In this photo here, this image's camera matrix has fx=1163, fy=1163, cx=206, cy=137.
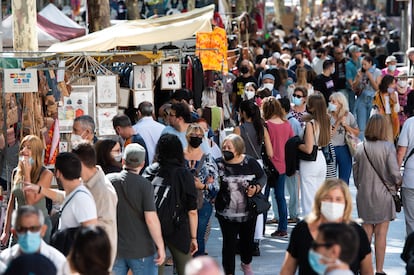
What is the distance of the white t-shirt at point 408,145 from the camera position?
418 inches

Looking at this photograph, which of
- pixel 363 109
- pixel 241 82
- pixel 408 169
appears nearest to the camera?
pixel 408 169

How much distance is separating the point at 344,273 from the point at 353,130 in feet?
23.7

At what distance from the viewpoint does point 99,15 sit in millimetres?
19453

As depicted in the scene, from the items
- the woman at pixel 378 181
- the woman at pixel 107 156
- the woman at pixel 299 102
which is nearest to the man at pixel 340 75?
the woman at pixel 299 102

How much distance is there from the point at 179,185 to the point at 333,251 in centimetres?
323

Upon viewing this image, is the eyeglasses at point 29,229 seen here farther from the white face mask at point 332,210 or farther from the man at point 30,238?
the white face mask at point 332,210

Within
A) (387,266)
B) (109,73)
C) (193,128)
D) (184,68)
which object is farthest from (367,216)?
(184,68)

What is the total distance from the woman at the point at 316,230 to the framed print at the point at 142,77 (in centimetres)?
661

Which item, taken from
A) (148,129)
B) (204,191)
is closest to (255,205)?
(204,191)

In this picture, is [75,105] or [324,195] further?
[75,105]

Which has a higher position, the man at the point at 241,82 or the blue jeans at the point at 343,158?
the man at the point at 241,82

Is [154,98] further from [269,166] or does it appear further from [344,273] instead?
[344,273]

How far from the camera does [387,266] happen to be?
1123 cm

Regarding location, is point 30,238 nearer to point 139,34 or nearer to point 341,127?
point 341,127
